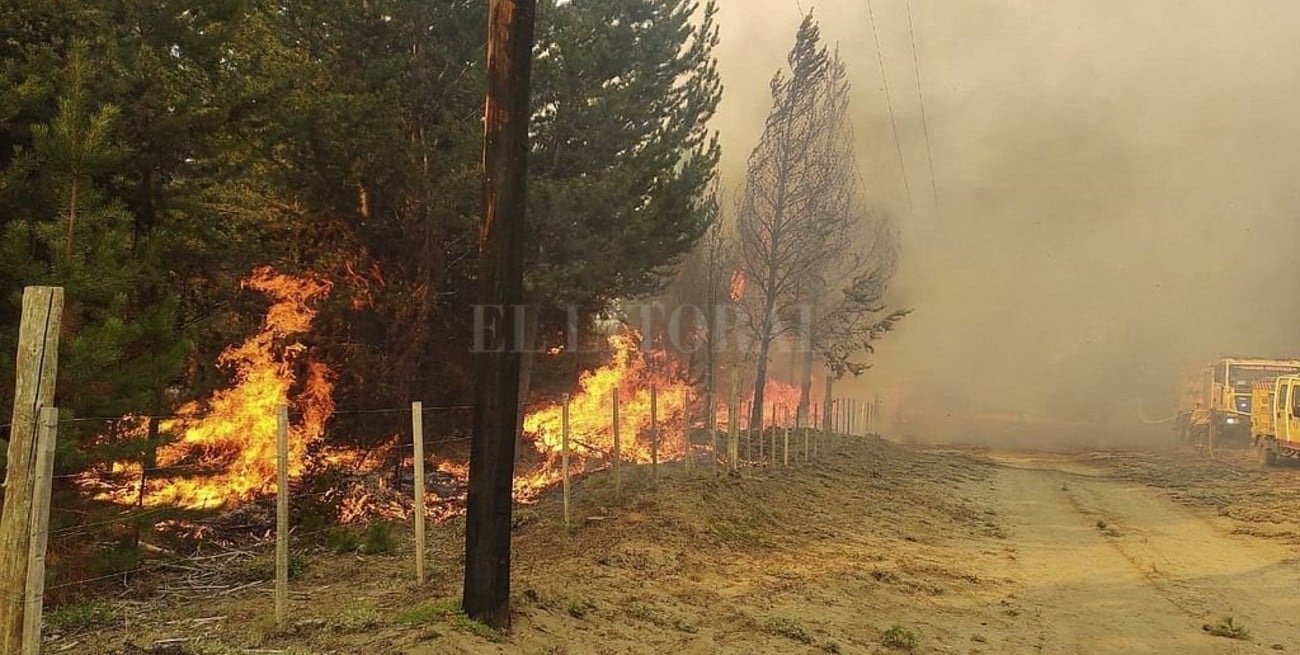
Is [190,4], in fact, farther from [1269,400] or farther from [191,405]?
[1269,400]

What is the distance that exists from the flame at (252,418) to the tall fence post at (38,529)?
4041mm

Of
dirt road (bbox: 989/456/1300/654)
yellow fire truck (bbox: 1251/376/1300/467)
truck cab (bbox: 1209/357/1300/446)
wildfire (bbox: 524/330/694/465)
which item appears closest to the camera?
dirt road (bbox: 989/456/1300/654)

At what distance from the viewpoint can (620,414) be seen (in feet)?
86.9

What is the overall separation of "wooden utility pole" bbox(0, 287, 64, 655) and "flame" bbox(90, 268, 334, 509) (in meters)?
4.01

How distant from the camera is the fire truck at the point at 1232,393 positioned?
103 feet

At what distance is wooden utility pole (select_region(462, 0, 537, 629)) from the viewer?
23.6 ft

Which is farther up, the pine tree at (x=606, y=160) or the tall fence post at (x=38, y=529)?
the pine tree at (x=606, y=160)

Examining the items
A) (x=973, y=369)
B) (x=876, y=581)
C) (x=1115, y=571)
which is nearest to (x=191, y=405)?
(x=876, y=581)

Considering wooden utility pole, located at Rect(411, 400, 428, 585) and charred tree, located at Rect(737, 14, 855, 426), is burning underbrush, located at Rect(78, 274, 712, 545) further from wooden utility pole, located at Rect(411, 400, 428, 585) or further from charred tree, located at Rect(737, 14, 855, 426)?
charred tree, located at Rect(737, 14, 855, 426)

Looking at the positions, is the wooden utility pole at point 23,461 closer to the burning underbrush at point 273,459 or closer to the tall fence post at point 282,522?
the tall fence post at point 282,522

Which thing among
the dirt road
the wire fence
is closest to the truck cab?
the dirt road

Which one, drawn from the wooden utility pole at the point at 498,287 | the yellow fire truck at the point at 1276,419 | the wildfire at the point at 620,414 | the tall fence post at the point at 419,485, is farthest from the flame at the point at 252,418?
the yellow fire truck at the point at 1276,419

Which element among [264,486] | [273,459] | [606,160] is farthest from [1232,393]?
[264,486]

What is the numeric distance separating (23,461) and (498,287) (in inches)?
140
